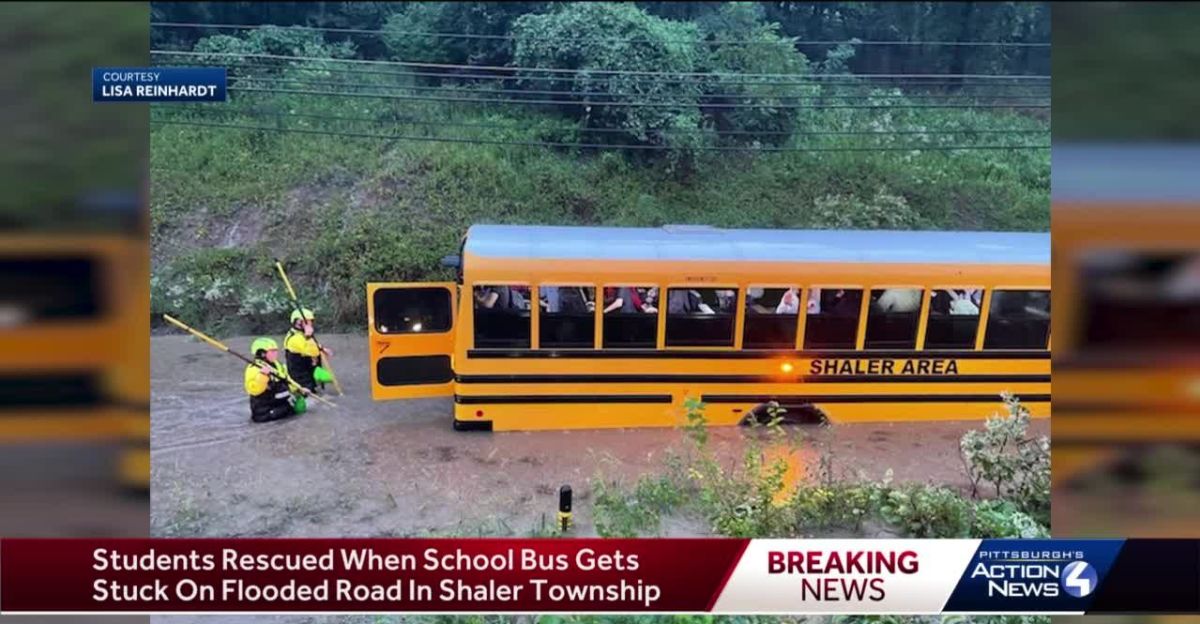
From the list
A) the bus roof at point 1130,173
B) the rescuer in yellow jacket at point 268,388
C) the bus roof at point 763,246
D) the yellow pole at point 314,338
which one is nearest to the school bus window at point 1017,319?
the bus roof at point 763,246

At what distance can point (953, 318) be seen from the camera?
5613 mm

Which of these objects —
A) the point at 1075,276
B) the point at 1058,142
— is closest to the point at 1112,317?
the point at 1075,276

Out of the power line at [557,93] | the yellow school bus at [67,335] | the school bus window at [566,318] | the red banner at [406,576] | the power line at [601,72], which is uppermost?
the power line at [601,72]

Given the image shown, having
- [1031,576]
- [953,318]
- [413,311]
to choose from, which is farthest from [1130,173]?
[413,311]

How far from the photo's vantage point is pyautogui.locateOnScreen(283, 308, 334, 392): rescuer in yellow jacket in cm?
594

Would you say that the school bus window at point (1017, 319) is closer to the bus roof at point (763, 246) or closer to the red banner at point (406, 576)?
the bus roof at point (763, 246)

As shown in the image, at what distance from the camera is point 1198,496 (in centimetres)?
283

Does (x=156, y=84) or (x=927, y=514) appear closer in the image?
(x=156, y=84)

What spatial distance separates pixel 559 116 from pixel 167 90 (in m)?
3.74

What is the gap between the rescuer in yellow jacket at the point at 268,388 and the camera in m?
5.64

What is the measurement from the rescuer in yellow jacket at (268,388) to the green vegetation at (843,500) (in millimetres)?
2364

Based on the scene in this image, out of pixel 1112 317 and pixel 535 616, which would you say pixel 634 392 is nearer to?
pixel 535 616

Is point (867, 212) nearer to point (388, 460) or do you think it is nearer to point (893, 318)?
point (893, 318)

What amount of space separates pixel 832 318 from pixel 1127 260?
2.87 m
